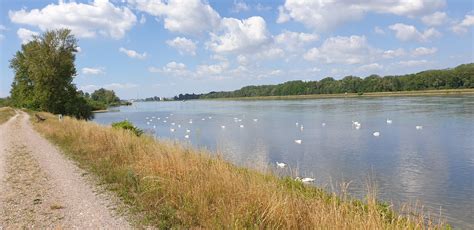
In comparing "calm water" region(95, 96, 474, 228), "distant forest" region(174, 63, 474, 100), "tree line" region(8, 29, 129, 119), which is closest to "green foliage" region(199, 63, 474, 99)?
"distant forest" region(174, 63, 474, 100)

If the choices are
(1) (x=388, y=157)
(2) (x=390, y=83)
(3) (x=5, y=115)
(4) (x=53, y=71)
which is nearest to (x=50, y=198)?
(1) (x=388, y=157)

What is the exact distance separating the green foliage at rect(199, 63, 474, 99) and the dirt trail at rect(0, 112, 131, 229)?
122 m

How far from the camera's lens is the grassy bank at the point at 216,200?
220 inches

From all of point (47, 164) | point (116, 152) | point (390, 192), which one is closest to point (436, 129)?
point (390, 192)

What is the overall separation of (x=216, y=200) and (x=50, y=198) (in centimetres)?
334

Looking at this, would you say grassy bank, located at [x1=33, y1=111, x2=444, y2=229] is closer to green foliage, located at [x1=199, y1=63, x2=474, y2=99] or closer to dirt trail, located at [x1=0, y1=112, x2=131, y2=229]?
dirt trail, located at [x1=0, y1=112, x2=131, y2=229]

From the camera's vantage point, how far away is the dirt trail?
6172 mm

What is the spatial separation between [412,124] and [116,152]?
25.1 metres

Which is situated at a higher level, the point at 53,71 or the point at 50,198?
the point at 53,71

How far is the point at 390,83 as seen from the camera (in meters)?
127

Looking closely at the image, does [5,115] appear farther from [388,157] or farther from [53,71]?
[388,157]

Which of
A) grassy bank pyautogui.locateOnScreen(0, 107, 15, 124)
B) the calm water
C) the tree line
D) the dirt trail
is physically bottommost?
the calm water

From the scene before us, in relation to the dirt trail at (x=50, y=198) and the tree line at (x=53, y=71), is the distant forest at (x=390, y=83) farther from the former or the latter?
the dirt trail at (x=50, y=198)

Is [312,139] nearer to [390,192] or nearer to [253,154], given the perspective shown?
[253,154]
